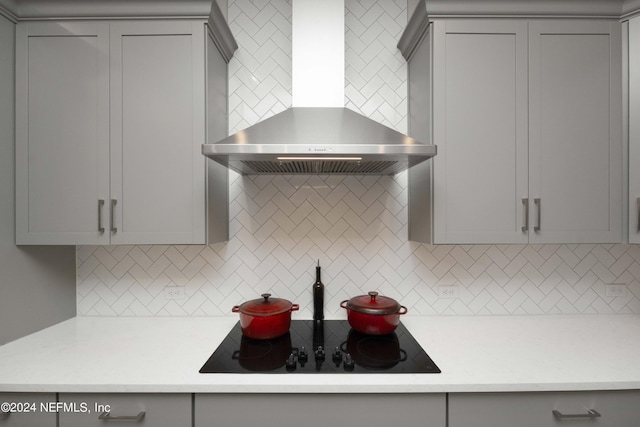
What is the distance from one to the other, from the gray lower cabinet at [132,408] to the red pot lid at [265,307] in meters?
0.42

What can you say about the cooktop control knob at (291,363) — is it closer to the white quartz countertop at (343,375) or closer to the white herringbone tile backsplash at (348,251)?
the white quartz countertop at (343,375)

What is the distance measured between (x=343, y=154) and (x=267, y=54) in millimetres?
988

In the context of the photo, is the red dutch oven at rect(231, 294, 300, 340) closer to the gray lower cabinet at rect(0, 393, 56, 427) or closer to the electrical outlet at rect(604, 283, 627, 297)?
the gray lower cabinet at rect(0, 393, 56, 427)

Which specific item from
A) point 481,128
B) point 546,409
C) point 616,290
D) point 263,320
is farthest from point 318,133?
point 616,290

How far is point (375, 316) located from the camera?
149 centimetres

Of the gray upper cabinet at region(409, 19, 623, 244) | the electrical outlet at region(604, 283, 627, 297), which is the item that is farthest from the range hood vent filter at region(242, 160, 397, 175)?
the electrical outlet at region(604, 283, 627, 297)

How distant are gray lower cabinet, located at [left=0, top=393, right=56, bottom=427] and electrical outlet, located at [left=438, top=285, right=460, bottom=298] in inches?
71.0

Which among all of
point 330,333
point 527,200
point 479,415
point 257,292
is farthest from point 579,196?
point 257,292

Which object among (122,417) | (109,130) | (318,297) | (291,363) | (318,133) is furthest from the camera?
(318,297)

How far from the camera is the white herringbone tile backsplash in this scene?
5.98 ft

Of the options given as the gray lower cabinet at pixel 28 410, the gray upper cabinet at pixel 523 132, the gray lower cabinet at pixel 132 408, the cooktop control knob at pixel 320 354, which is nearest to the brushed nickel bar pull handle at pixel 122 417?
the gray lower cabinet at pixel 132 408

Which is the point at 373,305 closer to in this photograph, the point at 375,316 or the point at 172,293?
the point at 375,316

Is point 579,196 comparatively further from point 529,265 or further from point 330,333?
point 330,333

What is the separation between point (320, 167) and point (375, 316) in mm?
774
